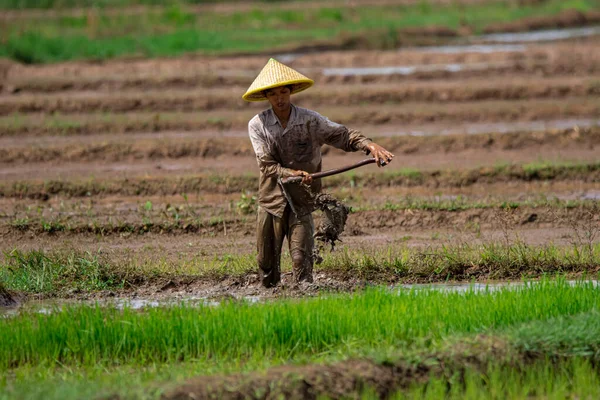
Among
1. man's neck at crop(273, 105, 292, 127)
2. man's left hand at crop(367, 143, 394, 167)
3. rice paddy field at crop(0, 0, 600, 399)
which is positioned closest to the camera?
rice paddy field at crop(0, 0, 600, 399)

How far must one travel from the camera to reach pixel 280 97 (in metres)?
6.06

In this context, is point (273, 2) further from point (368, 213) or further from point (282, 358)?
point (282, 358)

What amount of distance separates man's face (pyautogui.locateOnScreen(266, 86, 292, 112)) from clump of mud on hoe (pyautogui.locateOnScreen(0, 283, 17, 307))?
86.2 inches

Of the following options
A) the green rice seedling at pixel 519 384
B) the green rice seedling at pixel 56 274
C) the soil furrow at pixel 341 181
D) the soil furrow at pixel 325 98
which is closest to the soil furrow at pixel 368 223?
the soil furrow at pixel 341 181

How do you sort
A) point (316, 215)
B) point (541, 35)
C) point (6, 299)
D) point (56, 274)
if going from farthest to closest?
point (541, 35) < point (316, 215) < point (56, 274) < point (6, 299)

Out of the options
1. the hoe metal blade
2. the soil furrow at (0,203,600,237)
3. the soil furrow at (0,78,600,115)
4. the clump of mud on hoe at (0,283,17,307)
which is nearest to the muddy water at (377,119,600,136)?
the soil furrow at (0,78,600,115)

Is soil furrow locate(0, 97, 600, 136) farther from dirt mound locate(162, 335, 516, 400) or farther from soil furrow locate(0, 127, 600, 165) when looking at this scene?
dirt mound locate(162, 335, 516, 400)

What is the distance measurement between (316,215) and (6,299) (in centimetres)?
308

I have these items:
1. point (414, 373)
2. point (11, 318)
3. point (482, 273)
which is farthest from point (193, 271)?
point (414, 373)

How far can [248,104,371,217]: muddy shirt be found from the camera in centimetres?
617

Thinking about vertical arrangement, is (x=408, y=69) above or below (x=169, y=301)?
above

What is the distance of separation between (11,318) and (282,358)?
1.73m

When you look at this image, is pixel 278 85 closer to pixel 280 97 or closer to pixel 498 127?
pixel 280 97

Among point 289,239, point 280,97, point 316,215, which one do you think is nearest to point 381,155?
point 280,97
